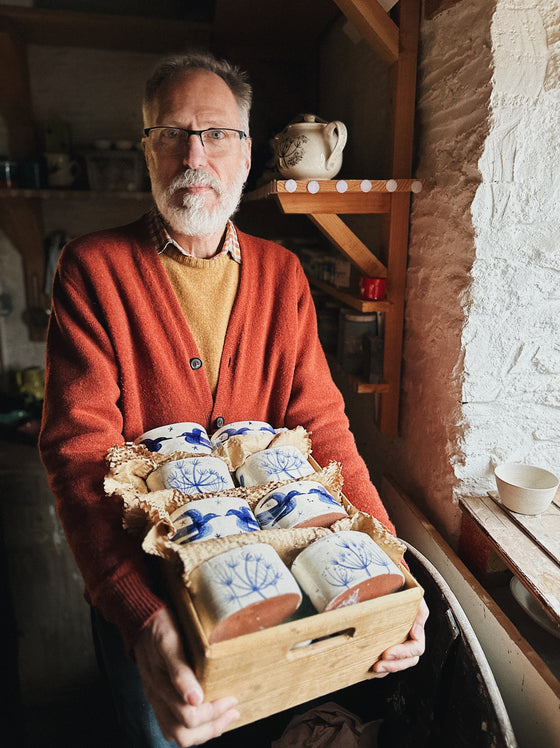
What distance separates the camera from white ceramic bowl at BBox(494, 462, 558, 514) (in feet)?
3.99

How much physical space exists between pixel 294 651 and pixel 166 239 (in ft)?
3.02

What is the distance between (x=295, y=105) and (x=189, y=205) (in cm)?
153

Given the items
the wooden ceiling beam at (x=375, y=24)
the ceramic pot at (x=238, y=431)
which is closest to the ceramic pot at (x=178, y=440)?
the ceramic pot at (x=238, y=431)

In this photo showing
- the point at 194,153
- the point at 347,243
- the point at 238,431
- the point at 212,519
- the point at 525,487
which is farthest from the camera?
the point at 347,243

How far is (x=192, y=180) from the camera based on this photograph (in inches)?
46.8

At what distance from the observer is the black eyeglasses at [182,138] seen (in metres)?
1.19

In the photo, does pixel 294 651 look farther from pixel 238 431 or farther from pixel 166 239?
pixel 166 239

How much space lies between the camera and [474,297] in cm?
127

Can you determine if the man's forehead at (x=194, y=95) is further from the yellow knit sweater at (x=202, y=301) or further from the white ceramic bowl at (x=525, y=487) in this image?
the white ceramic bowl at (x=525, y=487)

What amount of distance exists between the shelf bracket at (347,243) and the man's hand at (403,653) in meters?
1.03

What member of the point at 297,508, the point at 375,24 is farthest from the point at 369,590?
the point at 375,24

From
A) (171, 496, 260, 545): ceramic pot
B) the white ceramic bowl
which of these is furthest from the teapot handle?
(171, 496, 260, 545): ceramic pot

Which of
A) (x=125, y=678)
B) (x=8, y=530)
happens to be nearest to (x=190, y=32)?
(x=8, y=530)

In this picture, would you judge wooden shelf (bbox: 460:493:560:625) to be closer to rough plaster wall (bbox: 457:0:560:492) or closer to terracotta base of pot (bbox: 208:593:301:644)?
rough plaster wall (bbox: 457:0:560:492)
